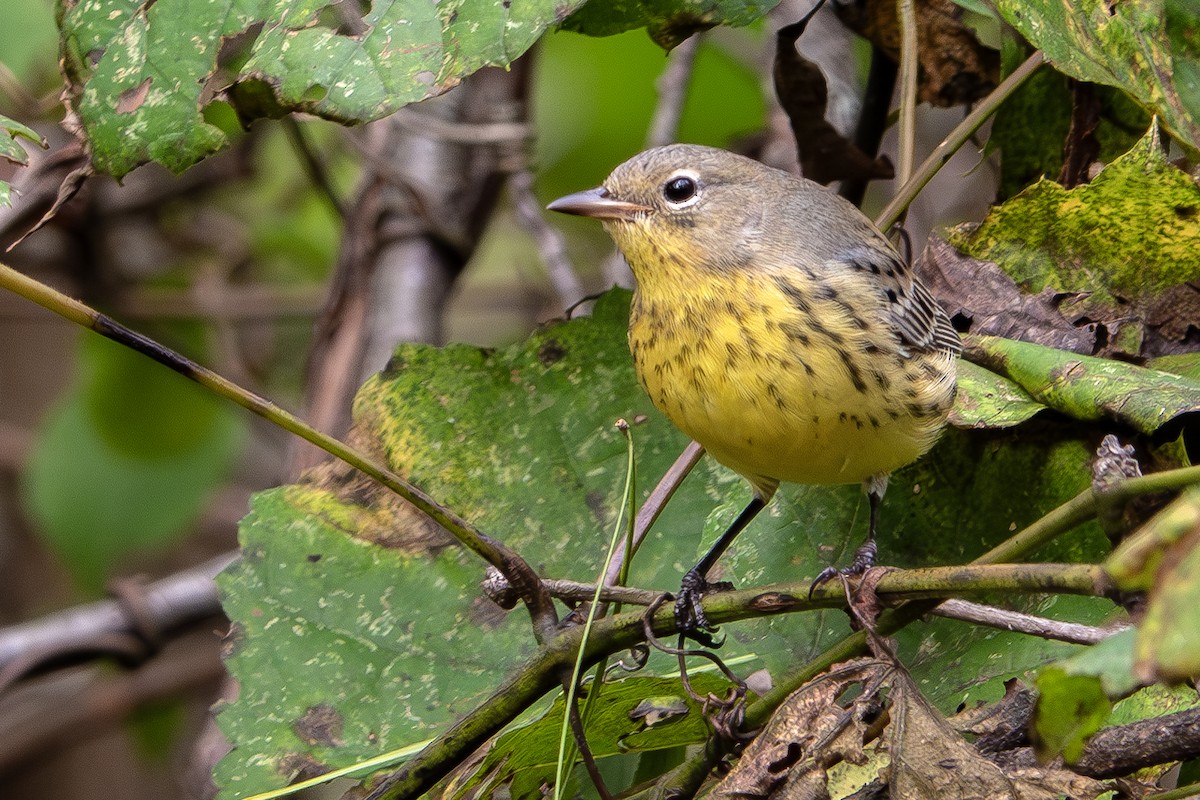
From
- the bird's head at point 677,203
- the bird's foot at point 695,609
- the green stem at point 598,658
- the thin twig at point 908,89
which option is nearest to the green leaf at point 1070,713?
the green stem at point 598,658

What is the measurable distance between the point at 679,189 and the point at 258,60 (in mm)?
1005

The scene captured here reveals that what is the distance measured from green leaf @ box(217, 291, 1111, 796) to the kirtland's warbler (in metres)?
0.13

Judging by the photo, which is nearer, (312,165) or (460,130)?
(460,130)

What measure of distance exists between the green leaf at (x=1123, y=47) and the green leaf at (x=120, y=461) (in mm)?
2853

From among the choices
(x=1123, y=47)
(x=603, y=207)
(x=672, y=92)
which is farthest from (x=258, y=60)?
(x=672, y=92)

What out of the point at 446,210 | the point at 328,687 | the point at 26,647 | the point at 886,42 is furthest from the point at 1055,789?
the point at 26,647

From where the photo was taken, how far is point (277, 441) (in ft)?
16.7

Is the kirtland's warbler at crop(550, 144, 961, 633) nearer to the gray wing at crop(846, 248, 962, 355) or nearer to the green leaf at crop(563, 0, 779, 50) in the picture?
the gray wing at crop(846, 248, 962, 355)

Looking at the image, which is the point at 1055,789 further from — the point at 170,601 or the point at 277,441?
the point at 277,441

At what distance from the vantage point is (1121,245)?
2512 mm

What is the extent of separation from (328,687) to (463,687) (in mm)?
254

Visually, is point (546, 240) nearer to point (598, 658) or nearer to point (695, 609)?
point (695, 609)

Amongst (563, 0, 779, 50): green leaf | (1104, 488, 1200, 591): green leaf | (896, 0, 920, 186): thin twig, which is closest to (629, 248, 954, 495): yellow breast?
(896, 0, 920, 186): thin twig

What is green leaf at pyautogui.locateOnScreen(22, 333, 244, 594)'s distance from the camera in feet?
13.2
